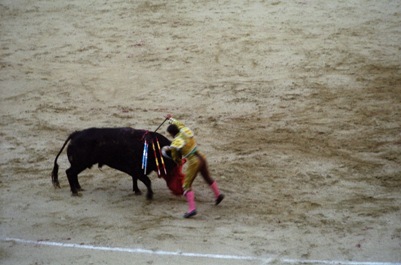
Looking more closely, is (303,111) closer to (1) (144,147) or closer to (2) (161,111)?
(2) (161,111)

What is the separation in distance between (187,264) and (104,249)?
118 cm

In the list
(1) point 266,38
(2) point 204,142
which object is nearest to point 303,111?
(2) point 204,142

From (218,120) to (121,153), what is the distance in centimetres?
296

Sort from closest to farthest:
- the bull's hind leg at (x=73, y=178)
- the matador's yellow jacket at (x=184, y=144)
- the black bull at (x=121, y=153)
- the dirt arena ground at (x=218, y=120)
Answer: the dirt arena ground at (x=218, y=120) < the matador's yellow jacket at (x=184, y=144) < the black bull at (x=121, y=153) < the bull's hind leg at (x=73, y=178)

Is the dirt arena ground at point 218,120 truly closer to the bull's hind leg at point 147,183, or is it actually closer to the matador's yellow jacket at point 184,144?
the bull's hind leg at point 147,183

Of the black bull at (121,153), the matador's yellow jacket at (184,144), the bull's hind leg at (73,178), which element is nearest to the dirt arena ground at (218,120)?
the bull's hind leg at (73,178)

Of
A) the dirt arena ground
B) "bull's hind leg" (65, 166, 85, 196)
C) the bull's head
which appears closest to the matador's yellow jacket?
the bull's head

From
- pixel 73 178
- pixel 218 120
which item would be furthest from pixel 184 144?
pixel 218 120

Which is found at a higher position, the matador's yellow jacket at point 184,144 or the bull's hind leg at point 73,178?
the matador's yellow jacket at point 184,144

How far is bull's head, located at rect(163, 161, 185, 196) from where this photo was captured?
10055 millimetres

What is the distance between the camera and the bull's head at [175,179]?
10.1 m

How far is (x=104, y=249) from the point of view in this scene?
29.2 ft

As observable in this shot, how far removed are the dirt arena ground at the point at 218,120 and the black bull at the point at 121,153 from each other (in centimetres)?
38

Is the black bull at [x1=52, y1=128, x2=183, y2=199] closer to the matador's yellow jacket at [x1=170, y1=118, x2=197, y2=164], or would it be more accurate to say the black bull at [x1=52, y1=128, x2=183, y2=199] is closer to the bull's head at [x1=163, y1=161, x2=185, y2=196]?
the bull's head at [x1=163, y1=161, x2=185, y2=196]
